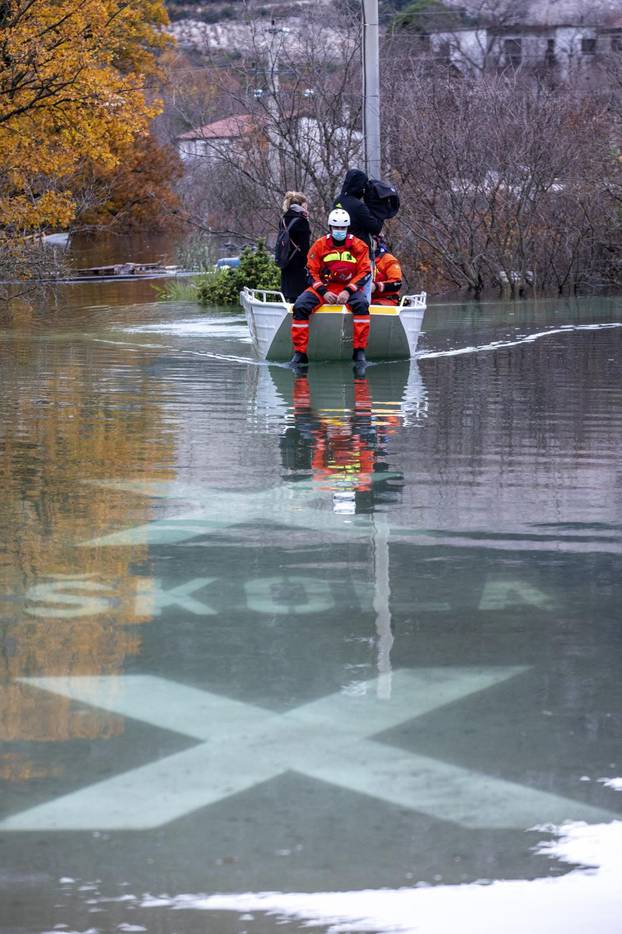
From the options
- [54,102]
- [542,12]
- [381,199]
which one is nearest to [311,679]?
[381,199]

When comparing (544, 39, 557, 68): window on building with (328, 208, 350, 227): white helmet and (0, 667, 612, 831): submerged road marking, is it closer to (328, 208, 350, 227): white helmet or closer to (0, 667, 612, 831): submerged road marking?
(328, 208, 350, 227): white helmet

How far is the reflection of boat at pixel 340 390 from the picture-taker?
13688mm

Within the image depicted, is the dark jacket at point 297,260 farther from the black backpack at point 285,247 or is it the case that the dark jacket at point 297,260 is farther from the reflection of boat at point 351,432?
the reflection of boat at point 351,432

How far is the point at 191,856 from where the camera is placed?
4.01m

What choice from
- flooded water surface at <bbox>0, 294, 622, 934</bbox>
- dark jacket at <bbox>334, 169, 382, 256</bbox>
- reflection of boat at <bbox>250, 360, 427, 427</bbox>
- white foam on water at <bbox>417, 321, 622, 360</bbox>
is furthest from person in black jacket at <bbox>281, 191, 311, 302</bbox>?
flooded water surface at <bbox>0, 294, 622, 934</bbox>

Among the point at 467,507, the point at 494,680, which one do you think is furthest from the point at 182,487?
the point at 494,680

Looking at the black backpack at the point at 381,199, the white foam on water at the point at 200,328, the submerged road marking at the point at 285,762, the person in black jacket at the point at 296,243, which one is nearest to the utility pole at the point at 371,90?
the black backpack at the point at 381,199

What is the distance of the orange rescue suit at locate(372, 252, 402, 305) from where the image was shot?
18609 mm

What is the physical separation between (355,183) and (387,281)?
1171 millimetres

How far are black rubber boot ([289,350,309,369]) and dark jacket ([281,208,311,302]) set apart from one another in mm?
954

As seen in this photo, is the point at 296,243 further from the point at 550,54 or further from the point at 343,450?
the point at 550,54

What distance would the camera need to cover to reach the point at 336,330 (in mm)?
17891

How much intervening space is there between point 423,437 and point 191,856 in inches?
316

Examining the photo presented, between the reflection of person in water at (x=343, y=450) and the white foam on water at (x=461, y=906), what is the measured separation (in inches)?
197
